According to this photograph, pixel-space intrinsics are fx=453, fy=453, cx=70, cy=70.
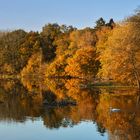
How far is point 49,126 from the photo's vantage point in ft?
111

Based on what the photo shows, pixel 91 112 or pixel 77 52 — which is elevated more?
pixel 77 52

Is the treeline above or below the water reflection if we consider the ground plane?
above

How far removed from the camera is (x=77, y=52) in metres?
80.4

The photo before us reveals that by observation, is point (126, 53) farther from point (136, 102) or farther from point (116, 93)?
point (136, 102)

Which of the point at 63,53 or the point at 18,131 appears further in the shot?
the point at 63,53

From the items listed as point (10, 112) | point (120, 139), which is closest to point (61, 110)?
point (10, 112)

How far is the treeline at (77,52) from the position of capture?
181 feet

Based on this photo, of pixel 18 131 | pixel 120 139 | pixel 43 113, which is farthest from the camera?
pixel 43 113

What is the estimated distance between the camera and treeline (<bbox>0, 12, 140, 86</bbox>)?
2169 inches

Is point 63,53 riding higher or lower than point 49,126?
higher

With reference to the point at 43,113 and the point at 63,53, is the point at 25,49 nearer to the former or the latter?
the point at 63,53

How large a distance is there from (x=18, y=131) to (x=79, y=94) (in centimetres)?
2413

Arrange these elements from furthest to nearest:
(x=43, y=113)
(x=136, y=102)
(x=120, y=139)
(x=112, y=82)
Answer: (x=112, y=82), (x=136, y=102), (x=43, y=113), (x=120, y=139)

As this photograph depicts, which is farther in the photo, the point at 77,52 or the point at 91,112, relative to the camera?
the point at 77,52
